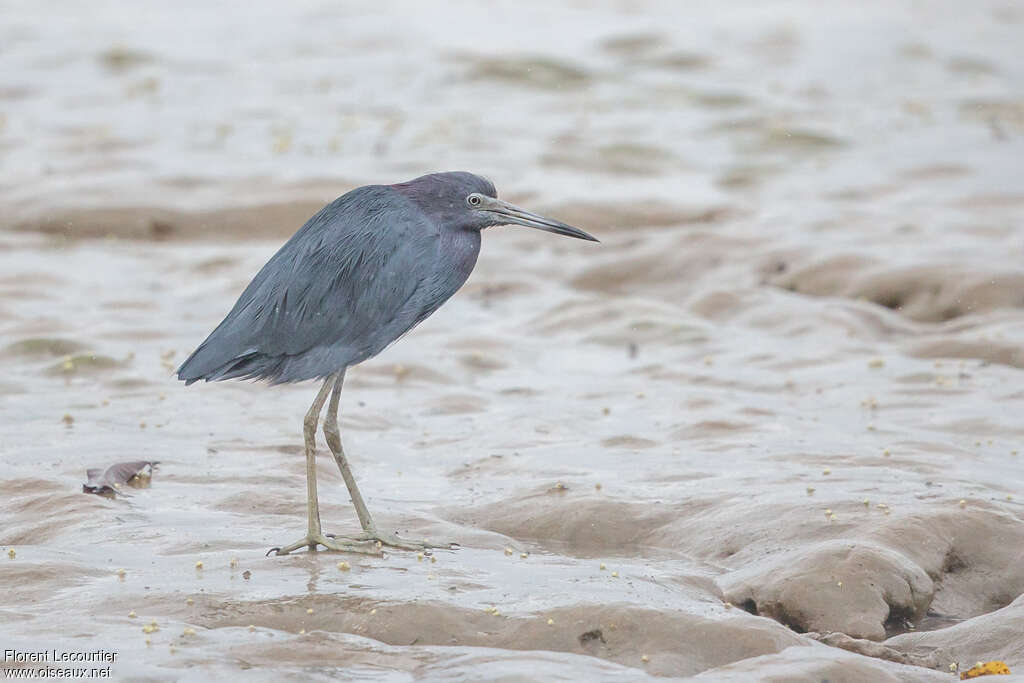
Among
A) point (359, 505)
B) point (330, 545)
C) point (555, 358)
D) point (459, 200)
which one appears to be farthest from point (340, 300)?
point (555, 358)

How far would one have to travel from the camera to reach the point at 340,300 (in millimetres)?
5508

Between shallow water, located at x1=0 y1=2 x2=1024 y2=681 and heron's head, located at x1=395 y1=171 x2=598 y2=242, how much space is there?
46.3 inches

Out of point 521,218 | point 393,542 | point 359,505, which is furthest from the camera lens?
point 521,218

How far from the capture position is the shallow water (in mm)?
4801

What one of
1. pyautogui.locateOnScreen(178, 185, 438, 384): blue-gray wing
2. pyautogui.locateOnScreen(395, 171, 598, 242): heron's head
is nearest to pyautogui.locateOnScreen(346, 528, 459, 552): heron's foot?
pyautogui.locateOnScreen(178, 185, 438, 384): blue-gray wing

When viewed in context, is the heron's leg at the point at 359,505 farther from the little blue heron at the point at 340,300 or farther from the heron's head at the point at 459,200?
the heron's head at the point at 459,200

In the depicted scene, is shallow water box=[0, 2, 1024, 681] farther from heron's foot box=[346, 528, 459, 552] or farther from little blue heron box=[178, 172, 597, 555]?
little blue heron box=[178, 172, 597, 555]

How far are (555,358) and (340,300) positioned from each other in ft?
10.8

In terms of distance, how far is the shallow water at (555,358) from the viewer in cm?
480

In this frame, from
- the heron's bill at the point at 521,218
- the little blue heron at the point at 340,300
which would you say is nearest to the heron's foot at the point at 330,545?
the little blue heron at the point at 340,300

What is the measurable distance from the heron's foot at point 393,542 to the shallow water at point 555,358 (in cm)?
7

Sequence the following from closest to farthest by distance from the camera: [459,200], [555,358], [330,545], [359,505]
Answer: [330,545] < [359,505] < [459,200] < [555,358]

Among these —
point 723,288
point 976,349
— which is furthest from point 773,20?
point 976,349

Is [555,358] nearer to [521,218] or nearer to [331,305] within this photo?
[521,218]
